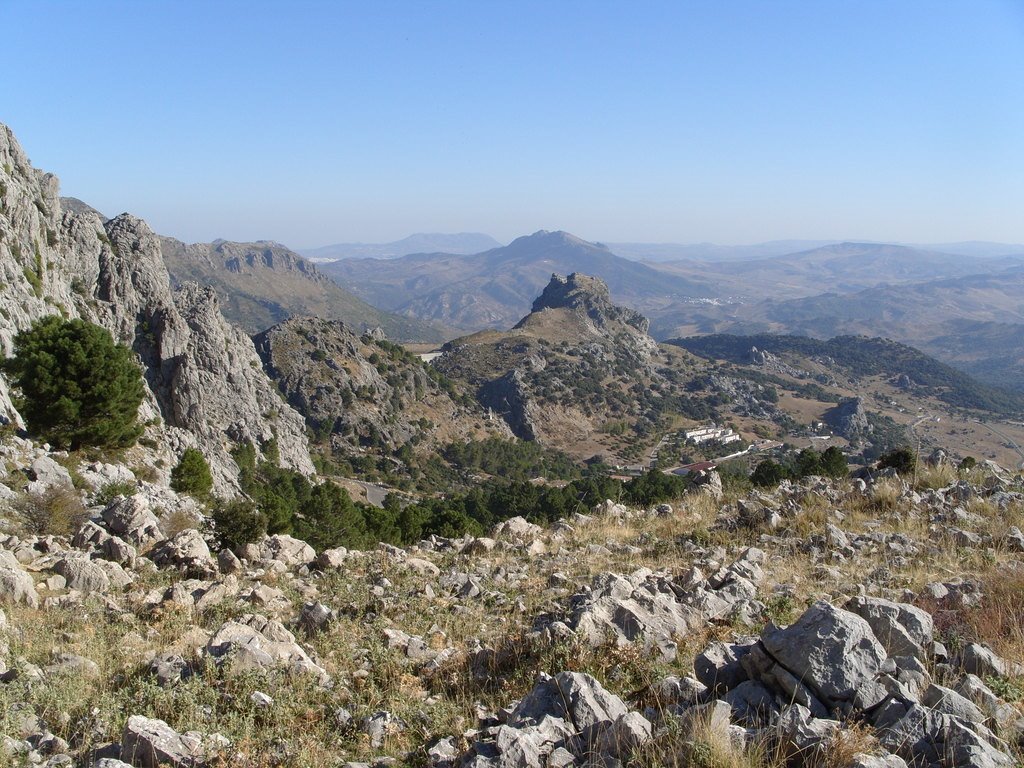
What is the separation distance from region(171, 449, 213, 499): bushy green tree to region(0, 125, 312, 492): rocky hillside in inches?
291

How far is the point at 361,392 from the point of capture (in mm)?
109750

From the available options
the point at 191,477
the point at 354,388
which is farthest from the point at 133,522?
the point at 354,388

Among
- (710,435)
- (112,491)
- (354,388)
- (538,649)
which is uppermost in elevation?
(538,649)

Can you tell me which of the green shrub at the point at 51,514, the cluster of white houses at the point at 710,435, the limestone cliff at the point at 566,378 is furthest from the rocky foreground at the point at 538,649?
the cluster of white houses at the point at 710,435

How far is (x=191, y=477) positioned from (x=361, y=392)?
83779mm

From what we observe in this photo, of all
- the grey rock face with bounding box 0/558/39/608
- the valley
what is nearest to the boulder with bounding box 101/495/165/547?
the valley

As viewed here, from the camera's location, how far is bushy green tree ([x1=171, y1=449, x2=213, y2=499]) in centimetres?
2652

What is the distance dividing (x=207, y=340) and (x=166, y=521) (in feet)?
197

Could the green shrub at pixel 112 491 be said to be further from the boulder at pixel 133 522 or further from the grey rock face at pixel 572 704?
the grey rock face at pixel 572 704

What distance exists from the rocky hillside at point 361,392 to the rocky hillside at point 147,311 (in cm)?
2321

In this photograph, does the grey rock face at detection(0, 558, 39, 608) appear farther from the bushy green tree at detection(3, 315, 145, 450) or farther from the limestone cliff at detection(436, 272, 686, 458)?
the limestone cliff at detection(436, 272, 686, 458)

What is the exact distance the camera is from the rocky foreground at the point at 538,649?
14.1 feet

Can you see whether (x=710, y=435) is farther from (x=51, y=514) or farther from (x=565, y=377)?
(x=51, y=514)

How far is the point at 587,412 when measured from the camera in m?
148
